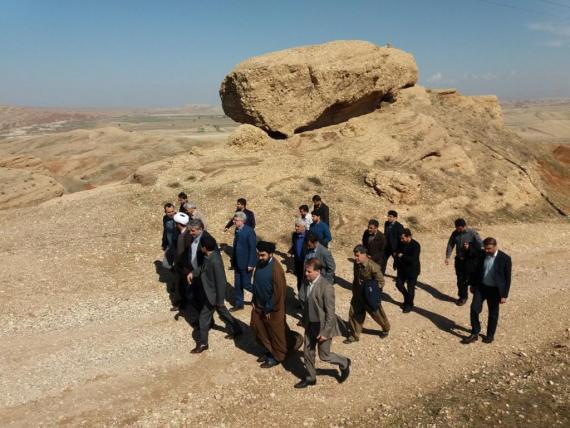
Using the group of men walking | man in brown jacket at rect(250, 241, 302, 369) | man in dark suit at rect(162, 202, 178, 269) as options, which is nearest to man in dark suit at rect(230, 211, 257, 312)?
the group of men walking

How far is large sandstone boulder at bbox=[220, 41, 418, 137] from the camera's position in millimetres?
15781

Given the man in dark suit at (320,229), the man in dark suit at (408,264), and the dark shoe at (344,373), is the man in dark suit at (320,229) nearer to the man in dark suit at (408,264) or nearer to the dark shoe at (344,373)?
the man in dark suit at (408,264)

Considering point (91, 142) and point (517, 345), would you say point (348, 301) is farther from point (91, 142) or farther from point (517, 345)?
point (91, 142)

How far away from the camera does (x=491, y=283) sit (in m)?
6.71

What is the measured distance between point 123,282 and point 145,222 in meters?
3.11

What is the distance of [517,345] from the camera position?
23.2 ft

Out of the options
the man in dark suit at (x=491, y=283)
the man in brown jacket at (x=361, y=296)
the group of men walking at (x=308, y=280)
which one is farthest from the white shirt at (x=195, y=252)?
the man in dark suit at (x=491, y=283)

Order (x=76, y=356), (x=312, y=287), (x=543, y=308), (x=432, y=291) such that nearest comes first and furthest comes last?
(x=312, y=287)
(x=76, y=356)
(x=543, y=308)
(x=432, y=291)

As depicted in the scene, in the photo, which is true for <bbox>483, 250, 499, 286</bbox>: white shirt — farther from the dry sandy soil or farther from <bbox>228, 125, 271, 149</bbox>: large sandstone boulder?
<bbox>228, 125, 271, 149</bbox>: large sandstone boulder

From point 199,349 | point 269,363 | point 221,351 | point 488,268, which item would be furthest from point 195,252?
point 488,268

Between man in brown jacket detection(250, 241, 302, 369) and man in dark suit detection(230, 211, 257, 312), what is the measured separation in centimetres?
159

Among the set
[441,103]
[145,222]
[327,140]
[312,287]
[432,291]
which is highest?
[441,103]

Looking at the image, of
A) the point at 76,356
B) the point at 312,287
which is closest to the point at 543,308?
the point at 312,287

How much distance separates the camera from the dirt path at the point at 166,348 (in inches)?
219
